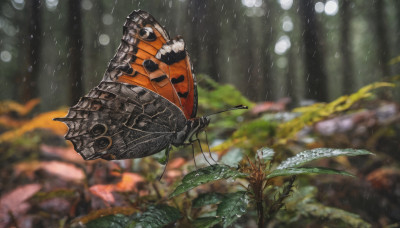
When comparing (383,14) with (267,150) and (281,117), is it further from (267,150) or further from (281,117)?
(267,150)

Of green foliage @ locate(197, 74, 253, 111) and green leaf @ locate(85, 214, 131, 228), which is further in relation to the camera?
green foliage @ locate(197, 74, 253, 111)

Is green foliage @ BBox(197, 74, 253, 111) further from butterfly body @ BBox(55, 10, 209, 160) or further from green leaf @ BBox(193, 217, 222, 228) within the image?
green leaf @ BBox(193, 217, 222, 228)

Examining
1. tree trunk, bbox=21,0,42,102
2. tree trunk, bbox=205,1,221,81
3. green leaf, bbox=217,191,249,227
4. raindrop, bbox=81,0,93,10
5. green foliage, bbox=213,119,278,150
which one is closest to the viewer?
green leaf, bbox=217,191,249,227

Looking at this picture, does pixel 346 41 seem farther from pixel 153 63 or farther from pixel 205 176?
pixel 205 176

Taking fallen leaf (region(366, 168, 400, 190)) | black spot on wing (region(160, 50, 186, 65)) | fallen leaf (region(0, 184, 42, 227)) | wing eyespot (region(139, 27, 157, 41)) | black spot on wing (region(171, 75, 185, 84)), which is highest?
wing eyespot (region(139, 27, 157, 41))

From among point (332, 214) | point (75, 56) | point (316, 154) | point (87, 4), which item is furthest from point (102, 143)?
point (87, 4)

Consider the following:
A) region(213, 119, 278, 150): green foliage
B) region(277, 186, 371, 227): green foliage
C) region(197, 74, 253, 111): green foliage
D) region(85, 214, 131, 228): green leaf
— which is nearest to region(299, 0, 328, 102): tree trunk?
region(197, 74, 253, 111): green foliage

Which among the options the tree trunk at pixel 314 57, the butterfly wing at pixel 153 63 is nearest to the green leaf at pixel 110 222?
the butterfly wing at pixel 153 63
